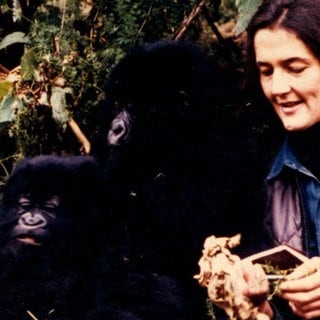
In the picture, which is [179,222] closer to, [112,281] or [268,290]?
[112,281]

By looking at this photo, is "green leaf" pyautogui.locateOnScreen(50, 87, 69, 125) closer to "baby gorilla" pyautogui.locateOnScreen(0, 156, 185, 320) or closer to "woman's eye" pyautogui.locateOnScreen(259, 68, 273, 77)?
"baby gorilla" pyautogui.locateOnScreen(0, 156, 185, 320)

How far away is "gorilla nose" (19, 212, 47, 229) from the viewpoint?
7.03 ft

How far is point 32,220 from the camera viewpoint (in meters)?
2.14

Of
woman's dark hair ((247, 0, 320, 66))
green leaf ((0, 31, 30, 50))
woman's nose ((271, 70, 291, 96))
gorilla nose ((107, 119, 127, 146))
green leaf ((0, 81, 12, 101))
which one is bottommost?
gorilla nose ((107, 119, 127, 146))

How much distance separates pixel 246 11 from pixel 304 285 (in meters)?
1.05

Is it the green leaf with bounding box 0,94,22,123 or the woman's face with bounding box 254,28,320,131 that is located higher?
the woman's face with bounding box 254,28,320,131

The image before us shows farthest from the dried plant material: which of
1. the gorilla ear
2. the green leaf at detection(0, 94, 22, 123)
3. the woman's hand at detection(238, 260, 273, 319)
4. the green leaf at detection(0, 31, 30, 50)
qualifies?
the green leaf at detection(0, 31, 30, 50)

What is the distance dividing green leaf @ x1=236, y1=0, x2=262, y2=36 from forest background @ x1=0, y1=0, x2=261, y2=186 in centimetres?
66

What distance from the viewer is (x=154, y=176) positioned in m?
2.49

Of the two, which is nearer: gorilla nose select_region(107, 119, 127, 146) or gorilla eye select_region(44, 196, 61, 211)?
gorilla eye select_region(44, 196, 61, 211)

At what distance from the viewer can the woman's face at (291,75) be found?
2.14 metres

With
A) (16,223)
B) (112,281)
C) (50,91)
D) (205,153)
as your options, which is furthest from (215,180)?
(50,91)

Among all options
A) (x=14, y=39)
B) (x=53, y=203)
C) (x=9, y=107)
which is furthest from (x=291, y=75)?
(x=14, y=39)

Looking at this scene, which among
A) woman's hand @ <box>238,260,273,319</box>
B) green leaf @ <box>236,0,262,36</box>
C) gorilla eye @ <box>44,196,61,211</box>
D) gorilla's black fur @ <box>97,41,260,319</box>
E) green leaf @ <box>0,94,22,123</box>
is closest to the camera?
woman's hand @ <box>238,260,273,319</box>
